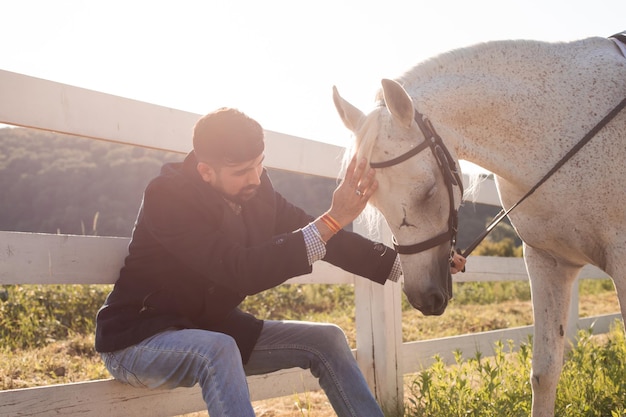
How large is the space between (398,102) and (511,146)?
657 millimetres

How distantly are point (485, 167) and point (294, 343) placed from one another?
45.0 inches

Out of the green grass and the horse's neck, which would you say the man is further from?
the green grass

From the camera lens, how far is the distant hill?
14.7 ft

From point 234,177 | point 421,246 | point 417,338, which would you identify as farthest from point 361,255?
point 417,338

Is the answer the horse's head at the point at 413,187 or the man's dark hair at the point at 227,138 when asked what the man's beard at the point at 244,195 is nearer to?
the man's dark hair at the point at 227,138

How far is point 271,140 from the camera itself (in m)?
3.16

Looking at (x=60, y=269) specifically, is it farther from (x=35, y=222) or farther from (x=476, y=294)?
(x=476, y=294)

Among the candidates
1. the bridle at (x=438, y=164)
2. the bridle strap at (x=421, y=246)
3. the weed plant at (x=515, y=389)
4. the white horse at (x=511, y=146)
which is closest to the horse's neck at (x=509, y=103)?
the white horse at (x=511, y=146)

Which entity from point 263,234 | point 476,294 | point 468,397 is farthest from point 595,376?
point 476,294

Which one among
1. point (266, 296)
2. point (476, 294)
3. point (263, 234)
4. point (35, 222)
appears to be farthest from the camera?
point (476, 294)

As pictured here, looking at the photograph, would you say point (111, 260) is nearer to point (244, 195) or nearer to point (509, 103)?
point (244, 195)

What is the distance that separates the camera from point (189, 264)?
217cm

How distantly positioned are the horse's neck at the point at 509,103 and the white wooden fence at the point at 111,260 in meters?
1.05

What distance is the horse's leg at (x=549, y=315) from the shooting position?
9.16ft
